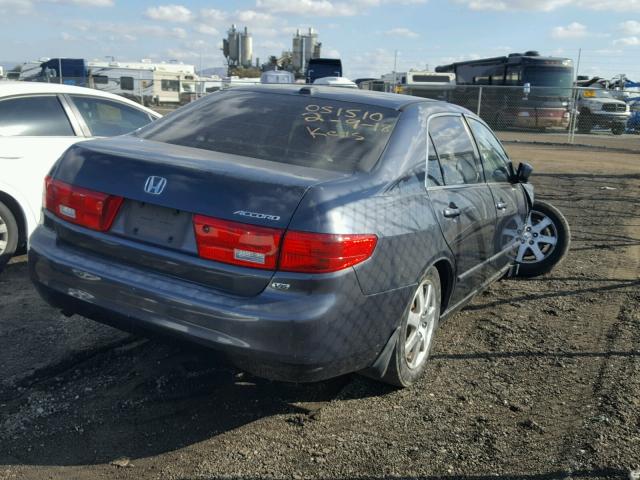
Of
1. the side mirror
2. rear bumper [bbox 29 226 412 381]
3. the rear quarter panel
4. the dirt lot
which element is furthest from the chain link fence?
rear bumper [bbox 29 226 412 381]

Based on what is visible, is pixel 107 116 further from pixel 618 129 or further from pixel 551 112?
pixel 618 129

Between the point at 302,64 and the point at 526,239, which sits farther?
the point at 302,64

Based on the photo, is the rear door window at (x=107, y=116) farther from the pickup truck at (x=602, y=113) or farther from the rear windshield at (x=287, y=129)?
the pickup truck at (x=602, y=113)

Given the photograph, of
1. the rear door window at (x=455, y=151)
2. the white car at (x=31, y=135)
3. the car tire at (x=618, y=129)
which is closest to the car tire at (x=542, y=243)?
the rear door window at (x=455, y=151)

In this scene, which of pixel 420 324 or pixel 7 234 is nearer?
pixel 420 324

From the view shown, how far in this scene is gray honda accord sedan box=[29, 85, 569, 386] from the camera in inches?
112

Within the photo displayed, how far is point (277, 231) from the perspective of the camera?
281 cm

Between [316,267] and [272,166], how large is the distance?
2.21ft

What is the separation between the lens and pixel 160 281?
9.96 feet

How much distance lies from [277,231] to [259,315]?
38 cm

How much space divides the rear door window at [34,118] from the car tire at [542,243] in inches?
178

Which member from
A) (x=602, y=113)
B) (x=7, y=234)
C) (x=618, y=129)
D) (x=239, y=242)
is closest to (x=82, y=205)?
(x=239, y=242)

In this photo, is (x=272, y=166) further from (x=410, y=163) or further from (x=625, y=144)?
(x=625, y=144)

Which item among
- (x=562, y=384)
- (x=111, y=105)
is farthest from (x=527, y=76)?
(x=562, y=384)
